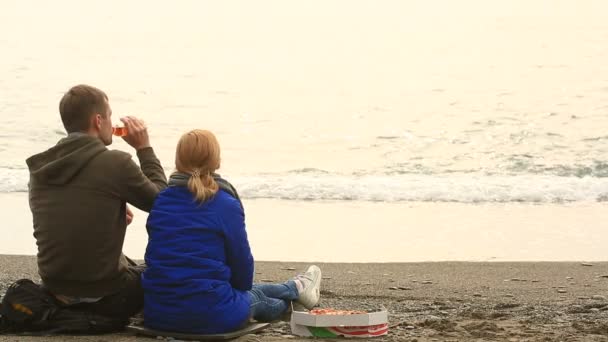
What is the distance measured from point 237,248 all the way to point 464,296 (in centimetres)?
187

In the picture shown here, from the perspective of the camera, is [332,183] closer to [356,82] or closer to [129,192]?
[129,192]

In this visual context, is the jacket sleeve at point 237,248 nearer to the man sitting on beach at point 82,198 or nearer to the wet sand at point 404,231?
the man sitting on beach at point 82,198

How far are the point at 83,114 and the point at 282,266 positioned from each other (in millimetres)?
2841

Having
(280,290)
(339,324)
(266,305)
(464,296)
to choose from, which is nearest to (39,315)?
(266,305)

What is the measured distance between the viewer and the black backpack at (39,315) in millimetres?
4035

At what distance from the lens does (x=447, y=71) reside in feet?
70.2

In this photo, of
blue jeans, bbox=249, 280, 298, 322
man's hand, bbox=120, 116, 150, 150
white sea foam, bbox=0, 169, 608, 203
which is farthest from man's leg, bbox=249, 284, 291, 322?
white sea foam, bbox=0, 169, 608, 203

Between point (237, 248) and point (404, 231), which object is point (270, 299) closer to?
point (237, 248)

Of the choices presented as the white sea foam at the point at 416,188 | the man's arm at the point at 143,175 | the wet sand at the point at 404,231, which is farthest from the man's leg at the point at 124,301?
the white sea foam at the point at 416,188

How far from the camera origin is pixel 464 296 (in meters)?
5.43

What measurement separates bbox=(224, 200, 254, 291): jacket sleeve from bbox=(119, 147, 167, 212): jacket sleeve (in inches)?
13.8

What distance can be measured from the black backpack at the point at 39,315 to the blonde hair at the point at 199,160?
2.32ft

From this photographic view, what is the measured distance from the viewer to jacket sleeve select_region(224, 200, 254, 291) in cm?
398

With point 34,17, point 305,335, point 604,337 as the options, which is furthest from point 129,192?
point 34,17
